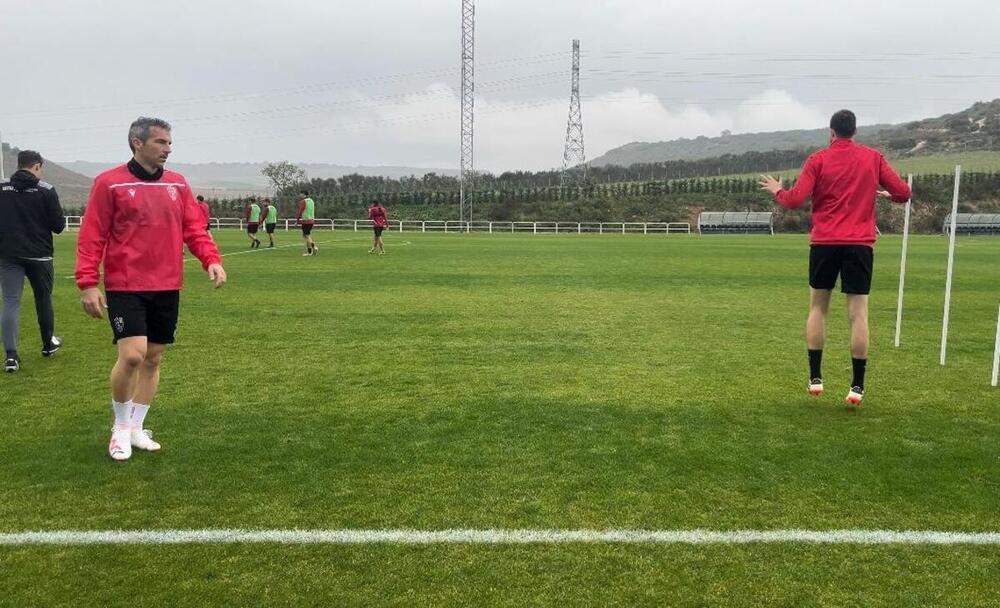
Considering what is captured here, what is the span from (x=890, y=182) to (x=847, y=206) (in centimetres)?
39

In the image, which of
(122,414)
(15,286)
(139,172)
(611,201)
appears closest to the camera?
(139,172)

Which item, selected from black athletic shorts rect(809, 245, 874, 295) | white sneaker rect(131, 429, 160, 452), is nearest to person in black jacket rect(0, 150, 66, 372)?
white sneaker rect(131, 429, 160, 452)

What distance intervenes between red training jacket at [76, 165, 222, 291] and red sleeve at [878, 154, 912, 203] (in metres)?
4.86

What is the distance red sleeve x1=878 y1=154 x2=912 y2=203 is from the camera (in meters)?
5.32

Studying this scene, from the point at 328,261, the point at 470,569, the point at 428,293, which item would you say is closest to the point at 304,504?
the point at 470,569

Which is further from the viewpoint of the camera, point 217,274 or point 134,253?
point 217,274

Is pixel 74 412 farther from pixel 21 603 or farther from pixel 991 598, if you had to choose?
pixel 991 598

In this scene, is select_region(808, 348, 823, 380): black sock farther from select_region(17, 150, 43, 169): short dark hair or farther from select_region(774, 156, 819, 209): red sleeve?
select_region(17, 150, 43, 169): short dark hair

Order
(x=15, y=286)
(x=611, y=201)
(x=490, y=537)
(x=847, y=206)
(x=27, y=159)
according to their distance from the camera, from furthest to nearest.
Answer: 1. (x=611, y=201)
2. (x=15, y=286)
3. (x=27, y=159)
4. (x=847, y=206)
5. (x=490, y=537)

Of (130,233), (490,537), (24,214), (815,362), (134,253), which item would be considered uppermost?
(24,214)

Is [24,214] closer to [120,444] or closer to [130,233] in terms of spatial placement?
[130,233]

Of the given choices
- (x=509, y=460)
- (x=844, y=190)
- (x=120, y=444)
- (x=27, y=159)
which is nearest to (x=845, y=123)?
(x=844, y=190)

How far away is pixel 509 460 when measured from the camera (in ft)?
14.1

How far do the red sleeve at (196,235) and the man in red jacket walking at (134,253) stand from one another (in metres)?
0.03
